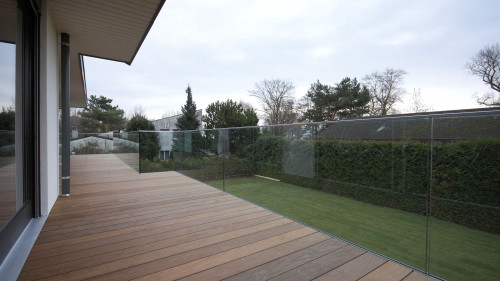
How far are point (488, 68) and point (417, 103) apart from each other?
13.9 ft

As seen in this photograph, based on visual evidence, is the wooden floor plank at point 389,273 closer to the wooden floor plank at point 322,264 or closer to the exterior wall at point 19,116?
the wooden floor plank at point 322,264

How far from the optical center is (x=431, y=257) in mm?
1728

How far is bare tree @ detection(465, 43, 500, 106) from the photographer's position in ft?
48.9

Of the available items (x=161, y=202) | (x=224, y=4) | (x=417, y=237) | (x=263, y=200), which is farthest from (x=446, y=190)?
(x=224, y=4)

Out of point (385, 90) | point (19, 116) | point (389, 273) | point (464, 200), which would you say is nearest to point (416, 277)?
point (389, 273)

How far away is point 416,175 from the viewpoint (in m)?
1.90

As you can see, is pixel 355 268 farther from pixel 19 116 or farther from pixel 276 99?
pixel 276 99

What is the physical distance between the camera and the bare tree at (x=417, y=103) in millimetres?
17706

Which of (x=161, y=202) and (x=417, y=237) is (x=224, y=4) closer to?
(x=161, y=202)

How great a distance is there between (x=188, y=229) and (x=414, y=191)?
204 cm

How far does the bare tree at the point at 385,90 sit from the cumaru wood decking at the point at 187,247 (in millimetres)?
20458

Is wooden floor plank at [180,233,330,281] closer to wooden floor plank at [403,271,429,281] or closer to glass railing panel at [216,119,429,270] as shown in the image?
glass railing panel at [216,119,429,270]

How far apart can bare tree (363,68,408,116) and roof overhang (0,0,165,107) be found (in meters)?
20.3

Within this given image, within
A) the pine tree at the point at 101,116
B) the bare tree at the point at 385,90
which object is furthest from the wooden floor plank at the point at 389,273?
the pine tree at the point at 101,116
